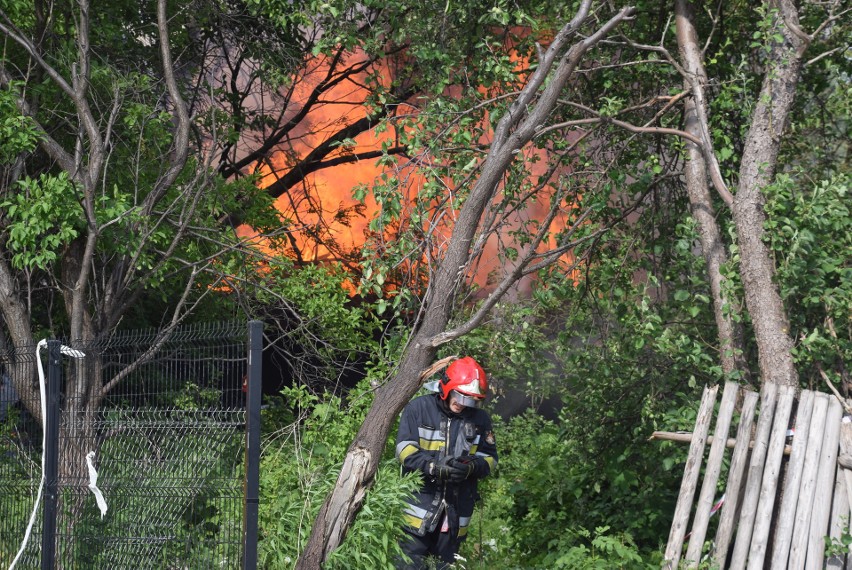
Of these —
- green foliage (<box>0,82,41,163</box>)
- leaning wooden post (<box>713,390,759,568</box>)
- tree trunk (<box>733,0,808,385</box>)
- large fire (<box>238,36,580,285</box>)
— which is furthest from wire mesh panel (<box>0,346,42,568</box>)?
large fire (<box>238,36,580,285</box>)

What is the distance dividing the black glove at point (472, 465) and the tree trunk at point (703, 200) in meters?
1.78

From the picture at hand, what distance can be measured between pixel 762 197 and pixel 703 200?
2.25 feet

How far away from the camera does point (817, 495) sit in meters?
5.85

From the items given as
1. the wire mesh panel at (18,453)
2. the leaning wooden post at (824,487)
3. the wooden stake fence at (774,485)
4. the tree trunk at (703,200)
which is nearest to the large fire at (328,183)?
the tree trunk at (703,200)

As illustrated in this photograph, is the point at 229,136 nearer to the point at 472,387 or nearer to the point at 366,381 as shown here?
the point at 366,381

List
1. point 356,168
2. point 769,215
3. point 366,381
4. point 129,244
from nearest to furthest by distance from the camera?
point 769,215
point 129,244
point 366,381
point 356,168

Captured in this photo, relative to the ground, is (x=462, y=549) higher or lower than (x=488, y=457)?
lower

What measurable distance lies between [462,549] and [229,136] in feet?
15.9

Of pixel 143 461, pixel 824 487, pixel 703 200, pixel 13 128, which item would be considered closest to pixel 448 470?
pixel 143 461

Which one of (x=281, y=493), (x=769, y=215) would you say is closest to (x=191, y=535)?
(x=281, y=493)

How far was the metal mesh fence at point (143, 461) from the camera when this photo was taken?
5176 mm

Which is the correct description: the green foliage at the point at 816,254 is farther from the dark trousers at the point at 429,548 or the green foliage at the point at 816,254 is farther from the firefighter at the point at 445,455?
the dark trousers at the point at 429,548

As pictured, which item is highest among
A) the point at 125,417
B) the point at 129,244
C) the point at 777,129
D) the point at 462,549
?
the point at 777,129

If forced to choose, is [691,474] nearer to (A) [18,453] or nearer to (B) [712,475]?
(B) [712,475]
